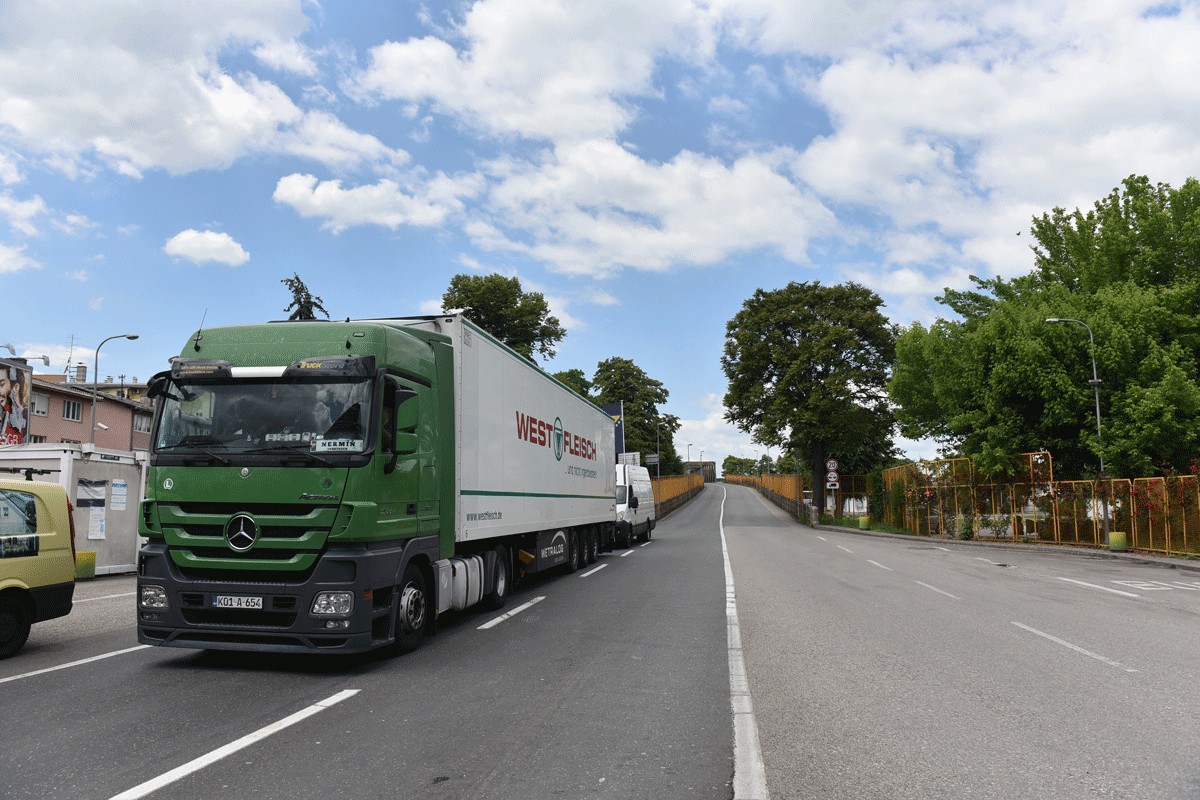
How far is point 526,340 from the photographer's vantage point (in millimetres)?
52594

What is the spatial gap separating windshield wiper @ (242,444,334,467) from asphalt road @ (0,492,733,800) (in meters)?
1.87

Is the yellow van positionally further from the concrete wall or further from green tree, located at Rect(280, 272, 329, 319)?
green tree, located at Rect(280, 272, 329, 319)

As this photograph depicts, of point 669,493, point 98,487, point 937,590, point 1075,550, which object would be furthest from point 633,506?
point 669,493

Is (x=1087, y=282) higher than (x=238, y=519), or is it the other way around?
(x=1087, y=282)

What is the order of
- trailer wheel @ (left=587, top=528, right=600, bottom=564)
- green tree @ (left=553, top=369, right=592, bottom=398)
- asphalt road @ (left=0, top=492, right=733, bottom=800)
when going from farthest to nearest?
green tree @ (left=553, top=369, right=592, bottom=398)
trailer wheel @ (left=587, top=528, right=600, bottom=564)
asphalt road @ (left=0, top=492, right=733, bottom=800)

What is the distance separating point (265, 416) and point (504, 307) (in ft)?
147

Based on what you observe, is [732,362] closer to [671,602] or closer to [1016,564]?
[1016,564]

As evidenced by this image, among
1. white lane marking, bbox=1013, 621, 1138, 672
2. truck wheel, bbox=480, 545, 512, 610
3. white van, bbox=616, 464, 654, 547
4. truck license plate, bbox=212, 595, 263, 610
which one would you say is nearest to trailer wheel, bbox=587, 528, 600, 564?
white van, bbox=616, 464, 654, 547

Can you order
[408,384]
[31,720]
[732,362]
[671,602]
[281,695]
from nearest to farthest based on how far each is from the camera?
[31,720]
[281,695]
[408,384]
[671,602]
[732,362]

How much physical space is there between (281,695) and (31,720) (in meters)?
1.64

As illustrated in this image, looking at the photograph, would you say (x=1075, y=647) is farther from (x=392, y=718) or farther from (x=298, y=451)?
(x=298, y=451)

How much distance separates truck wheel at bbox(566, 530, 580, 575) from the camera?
54.9 ft

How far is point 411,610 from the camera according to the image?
824cm

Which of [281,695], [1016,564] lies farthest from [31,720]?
[1016,564]
